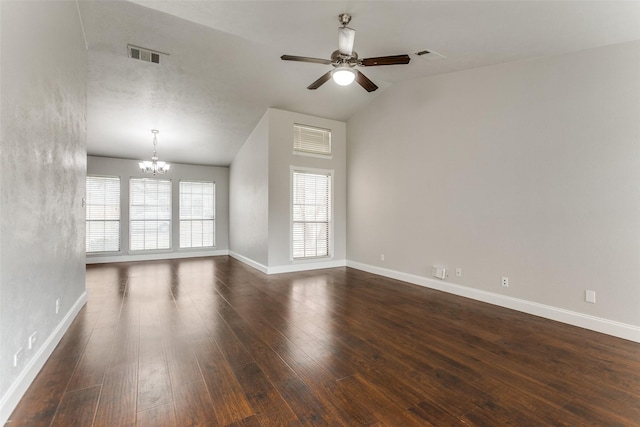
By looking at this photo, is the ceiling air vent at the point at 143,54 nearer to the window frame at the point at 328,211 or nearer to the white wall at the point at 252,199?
the white wall at the point at 252,199

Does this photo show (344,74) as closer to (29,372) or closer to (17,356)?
(17,356)

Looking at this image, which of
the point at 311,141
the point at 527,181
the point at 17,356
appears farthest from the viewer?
the point at 311,141

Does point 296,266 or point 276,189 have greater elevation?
point 276,189

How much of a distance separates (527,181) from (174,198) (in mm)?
8500

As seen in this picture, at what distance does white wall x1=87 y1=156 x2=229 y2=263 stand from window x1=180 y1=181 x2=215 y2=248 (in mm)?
136

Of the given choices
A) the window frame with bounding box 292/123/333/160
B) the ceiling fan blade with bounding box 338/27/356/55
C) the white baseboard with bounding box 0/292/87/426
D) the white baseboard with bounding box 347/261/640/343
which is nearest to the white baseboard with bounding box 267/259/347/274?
the white baseboard with bounding box 347/261/640/343

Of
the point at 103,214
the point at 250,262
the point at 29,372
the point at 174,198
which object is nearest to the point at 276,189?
the point at 250,262

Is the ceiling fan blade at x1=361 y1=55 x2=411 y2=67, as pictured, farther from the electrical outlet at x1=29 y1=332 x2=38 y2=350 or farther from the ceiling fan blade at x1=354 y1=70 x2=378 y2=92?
the electrical outlet at x1=29 y1=332 x2=38 y2=350

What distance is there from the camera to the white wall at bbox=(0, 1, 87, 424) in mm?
1827

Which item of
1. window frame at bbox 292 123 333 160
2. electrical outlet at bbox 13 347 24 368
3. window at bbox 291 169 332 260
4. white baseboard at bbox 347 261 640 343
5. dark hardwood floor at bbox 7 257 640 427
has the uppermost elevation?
window frame at bbox 292 123 333 160

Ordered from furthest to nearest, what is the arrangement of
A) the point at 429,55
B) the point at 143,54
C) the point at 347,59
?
the point at 143,54 < the point at 429,55 < the point at 347,59

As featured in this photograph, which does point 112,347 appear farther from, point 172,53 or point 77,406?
point 172,53

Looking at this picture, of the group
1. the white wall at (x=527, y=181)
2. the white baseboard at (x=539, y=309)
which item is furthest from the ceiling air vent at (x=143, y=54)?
the white baseboard at (x=539, y=309)

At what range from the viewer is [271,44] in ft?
13.8
